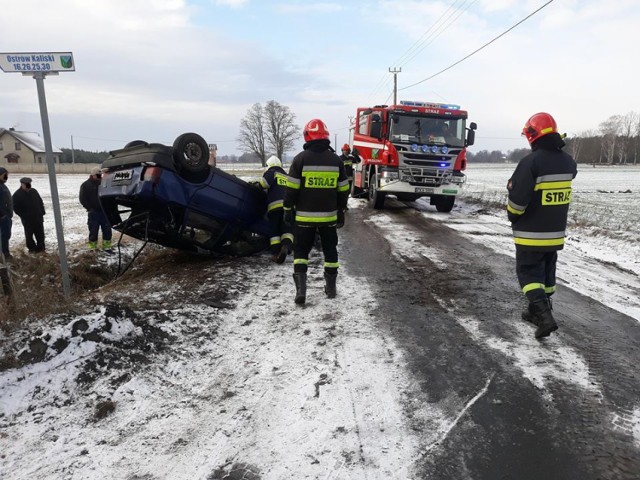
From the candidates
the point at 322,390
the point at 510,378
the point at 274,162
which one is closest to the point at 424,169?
the point at 274,162

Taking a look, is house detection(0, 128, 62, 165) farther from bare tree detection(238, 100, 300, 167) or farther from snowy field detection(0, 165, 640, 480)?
snowy field detection(0, 165, 640, 480)

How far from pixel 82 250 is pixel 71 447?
20.6ft

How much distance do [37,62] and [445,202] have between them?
10357 mm

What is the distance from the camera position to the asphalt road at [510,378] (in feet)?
7.27

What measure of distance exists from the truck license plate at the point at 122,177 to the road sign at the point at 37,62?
4.11ft

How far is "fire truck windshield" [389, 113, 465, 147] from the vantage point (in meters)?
11.7

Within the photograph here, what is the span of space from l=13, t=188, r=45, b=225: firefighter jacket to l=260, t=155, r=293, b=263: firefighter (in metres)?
4.91

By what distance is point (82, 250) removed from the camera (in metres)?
7.78

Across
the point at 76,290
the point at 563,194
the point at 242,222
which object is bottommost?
the point at 76,290

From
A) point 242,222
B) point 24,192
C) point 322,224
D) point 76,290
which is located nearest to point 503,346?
point 322,224

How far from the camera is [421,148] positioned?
11.6 metres

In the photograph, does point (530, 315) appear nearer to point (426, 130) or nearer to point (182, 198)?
Result: point (182, 198)

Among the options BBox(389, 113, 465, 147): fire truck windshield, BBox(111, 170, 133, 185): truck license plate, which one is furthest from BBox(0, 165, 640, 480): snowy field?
BBox(389, 113, 465, 147): fire truck windshield

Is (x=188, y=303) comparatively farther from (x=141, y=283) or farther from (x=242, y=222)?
(x=242, y=222)
